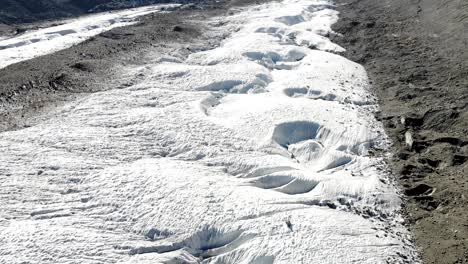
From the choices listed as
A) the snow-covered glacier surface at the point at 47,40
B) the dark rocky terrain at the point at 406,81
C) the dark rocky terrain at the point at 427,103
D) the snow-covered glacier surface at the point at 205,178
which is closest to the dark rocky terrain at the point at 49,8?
the snow-covered glacier surface at the point at 47,40

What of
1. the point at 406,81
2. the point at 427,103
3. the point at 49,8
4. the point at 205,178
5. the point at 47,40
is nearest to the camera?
the point at 205,178

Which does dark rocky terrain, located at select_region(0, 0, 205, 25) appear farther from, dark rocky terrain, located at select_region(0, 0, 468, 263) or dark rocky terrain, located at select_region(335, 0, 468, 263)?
dark rocky terrain, located at select_region(335, 0, 468, 263)

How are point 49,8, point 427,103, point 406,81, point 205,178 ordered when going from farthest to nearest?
point 49,8 < point 406,81 < point 427,103 < point 205,178

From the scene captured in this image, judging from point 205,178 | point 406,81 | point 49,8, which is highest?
point 205,178

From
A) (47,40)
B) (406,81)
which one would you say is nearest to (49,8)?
(47,40)

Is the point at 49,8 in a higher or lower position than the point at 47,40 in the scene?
lower

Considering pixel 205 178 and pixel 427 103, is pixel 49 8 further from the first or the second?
pixel 205 178

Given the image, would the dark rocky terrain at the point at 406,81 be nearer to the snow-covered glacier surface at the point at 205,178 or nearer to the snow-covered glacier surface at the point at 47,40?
the snow-covered glacier surface at the point at 205,178

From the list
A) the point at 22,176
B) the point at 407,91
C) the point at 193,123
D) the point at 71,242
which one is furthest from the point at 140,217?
the point at 407,91
